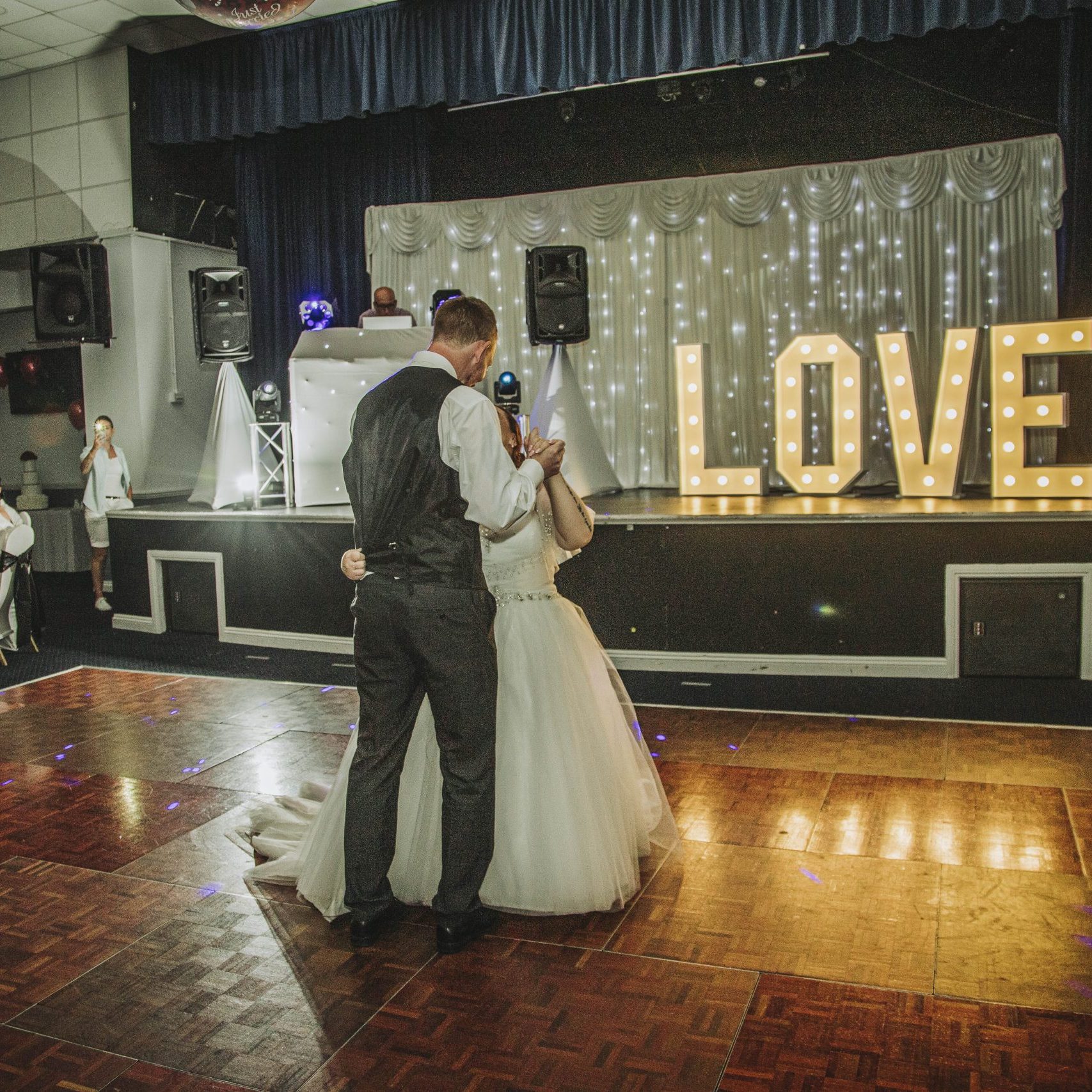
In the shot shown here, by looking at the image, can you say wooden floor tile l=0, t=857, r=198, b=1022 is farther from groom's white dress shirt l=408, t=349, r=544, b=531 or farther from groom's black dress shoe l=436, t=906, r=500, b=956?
groom's white dress shirt l=408, t=349, r=544, b=531

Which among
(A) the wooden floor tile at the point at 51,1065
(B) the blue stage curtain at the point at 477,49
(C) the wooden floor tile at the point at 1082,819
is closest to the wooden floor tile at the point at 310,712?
(A) the wooden floor tile at the point at 51,1065

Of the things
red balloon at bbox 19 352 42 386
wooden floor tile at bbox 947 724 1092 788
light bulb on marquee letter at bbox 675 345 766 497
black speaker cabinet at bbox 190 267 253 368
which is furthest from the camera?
red balloon at bbox 19 352 42 386

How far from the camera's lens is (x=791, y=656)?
5.37 metres

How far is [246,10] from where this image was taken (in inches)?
162

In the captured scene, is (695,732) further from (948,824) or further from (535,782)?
(535,782)

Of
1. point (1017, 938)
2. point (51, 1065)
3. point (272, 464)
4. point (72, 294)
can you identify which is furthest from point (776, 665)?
point (72, 294)

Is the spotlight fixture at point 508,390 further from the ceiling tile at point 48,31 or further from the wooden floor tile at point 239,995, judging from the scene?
the wooden floor tile at point 239,995

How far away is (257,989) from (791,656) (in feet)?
11.4

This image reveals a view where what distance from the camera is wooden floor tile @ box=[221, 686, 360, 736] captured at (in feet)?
15.6

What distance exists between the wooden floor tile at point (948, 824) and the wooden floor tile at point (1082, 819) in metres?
0.02

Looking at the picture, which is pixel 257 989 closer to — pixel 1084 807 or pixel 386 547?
pixel 386 547

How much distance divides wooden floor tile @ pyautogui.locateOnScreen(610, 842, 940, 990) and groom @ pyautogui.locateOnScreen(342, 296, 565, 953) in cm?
52

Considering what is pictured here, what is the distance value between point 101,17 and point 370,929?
7.73 meters

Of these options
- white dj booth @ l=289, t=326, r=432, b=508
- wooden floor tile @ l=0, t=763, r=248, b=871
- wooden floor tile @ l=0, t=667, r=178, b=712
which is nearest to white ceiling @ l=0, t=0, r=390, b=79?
white dj booth @ l=289, t=326, r=432, b=508
